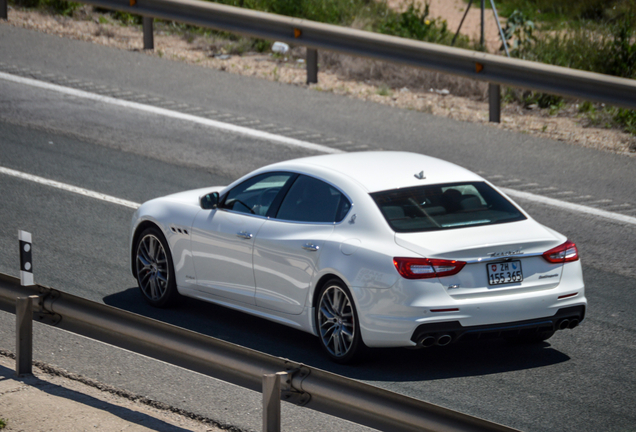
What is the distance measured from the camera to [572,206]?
37.7 ft

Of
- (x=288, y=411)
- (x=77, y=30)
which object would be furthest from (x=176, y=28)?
(x=288, y=411)

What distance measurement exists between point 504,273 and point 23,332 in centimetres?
336

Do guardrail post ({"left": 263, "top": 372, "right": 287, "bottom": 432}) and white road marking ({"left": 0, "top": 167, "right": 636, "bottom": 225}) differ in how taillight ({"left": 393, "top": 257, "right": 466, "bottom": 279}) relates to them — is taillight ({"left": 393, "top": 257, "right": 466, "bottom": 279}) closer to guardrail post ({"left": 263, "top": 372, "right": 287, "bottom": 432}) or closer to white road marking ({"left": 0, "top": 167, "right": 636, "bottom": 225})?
guardrail post ({"left": 263, "top": 372, "right": 287, "bottom": 432})

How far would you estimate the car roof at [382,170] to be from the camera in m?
7.88

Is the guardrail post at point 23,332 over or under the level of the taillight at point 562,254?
under

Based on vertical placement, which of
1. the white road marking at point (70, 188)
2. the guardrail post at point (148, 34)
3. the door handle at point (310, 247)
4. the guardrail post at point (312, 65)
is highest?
the guardrail post at point (148, 34)

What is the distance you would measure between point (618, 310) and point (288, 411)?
340 cm

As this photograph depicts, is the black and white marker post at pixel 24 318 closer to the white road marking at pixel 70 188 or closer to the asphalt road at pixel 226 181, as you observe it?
the asphalt road at pixel 226 181

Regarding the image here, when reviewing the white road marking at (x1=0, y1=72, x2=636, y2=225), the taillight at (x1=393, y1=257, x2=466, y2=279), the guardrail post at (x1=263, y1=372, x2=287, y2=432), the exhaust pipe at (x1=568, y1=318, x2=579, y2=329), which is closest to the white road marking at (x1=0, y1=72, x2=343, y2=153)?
the white road marking at (x1=0, y1=72, x2=636, y2=225)

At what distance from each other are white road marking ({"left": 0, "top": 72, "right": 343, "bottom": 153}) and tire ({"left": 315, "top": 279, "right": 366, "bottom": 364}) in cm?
568

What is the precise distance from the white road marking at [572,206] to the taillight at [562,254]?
3.70 m

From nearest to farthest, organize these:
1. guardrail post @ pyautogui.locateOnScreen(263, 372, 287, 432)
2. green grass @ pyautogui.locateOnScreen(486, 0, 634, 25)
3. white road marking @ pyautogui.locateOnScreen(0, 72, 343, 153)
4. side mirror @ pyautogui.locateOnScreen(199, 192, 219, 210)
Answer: guardrail post @ pyautogui.locateOnScreen(263, 372, 287, 432) < side mirror @ pyautogui.locateOnScreen(199, 192, 219, 210) < white road marking @ pyautogui.locateOnScreen(0, 72, 343, 153) < green grass @ pyautogui.locateOnScreen(486, 0, 634, 25)

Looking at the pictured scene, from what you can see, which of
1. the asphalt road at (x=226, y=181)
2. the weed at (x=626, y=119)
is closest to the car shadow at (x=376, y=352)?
the asphalt road at (x=226, y=181)

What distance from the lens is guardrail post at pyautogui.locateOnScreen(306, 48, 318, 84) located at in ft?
52.9
